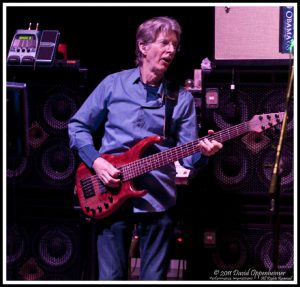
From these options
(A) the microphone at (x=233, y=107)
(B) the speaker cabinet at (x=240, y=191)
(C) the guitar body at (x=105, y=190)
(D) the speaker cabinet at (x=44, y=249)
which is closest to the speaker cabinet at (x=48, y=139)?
(D) the speaker cabinet at (x=44, y=249)

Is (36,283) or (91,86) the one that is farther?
(91,86)

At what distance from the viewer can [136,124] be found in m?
3.11

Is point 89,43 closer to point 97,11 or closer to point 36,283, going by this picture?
point 97,11

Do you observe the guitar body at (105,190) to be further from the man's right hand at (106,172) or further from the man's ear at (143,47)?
the man's ear at (143,47)

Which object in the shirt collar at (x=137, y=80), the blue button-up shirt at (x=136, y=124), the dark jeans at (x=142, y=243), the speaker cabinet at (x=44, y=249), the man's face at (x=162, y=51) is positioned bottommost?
the speaker cabinet at (x=44, y=249)

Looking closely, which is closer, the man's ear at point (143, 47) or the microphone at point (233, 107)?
the man's ear at point (143, 47)

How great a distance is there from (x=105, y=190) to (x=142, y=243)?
1.20ft

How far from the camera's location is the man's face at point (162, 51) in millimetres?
3119

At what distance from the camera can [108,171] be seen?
3.08 metres

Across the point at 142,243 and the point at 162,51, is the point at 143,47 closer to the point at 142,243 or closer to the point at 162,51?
the point at 162,51

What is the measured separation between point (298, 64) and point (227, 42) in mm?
542

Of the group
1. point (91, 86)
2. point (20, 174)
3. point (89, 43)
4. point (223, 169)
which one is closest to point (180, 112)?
point (223, 169)

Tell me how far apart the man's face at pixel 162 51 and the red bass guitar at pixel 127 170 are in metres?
0.41

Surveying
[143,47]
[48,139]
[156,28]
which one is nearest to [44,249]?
[48,139]
